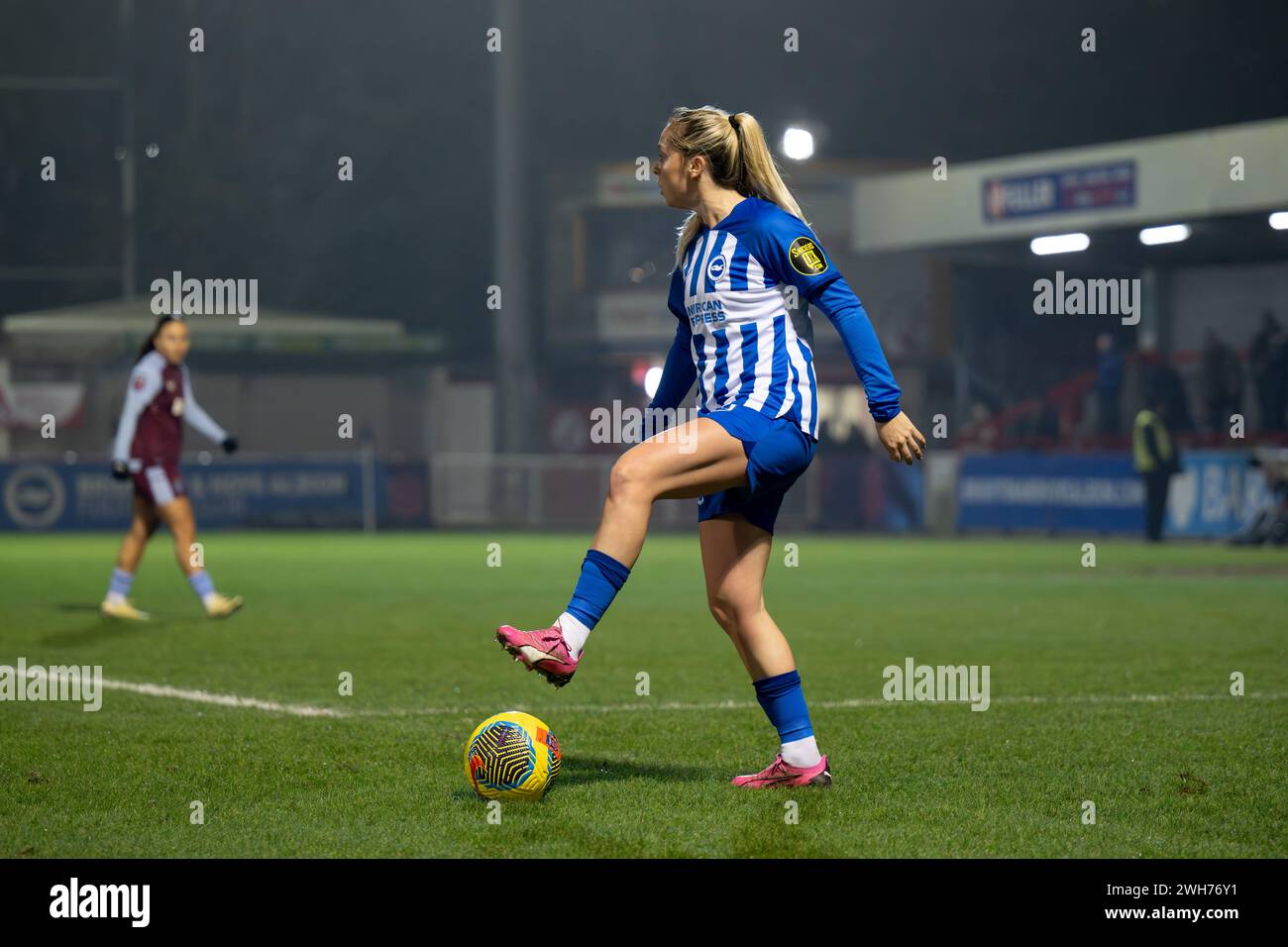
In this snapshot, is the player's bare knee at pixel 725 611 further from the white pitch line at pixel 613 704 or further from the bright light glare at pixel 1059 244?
the bright light glare at pixel 1059 244

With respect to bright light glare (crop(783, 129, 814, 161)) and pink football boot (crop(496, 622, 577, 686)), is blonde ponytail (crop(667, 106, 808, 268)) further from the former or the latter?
bright light glare (crop(783, 129, 814, 161))

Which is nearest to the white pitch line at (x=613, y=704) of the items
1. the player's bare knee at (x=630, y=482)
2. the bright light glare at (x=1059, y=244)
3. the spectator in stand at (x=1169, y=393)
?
the player's bare knee at (x=630, y=482)

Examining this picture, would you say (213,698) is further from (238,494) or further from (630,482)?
(238,494)

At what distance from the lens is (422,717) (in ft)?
24.8

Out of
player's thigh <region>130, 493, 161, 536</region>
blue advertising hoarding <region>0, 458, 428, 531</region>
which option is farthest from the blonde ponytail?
blue advertising hoarding <region>0, 458, 428, 531</region>

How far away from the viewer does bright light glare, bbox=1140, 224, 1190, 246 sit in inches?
1089

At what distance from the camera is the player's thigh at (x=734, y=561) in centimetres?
573

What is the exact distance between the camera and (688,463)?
17.6 feet

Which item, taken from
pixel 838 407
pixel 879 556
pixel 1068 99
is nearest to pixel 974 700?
pixel 879 556

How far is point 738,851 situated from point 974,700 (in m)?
3.64

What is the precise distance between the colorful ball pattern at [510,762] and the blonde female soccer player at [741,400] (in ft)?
1.72

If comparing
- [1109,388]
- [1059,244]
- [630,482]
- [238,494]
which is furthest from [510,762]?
[1059,244]

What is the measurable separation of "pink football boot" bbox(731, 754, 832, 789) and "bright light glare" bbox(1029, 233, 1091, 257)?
24594 millimetres

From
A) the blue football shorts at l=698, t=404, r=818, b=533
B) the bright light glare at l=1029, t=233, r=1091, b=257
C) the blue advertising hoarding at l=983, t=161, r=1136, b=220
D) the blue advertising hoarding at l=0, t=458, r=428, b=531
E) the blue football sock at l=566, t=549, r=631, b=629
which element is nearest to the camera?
the blue football sock at l=566, t=549, r=631, b=629
